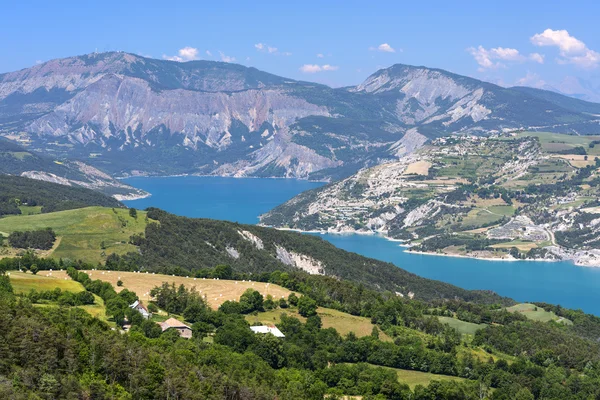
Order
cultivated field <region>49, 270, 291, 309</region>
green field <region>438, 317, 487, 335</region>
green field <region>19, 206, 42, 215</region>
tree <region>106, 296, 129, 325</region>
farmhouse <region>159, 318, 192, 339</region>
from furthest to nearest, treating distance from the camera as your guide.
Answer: green field <region>19, 206, 42, 215</region>, green field <region>438, 317, 487, 335</region>, cultivated field <region>49, 270, 291, 309</region>, farmhouse <region>159, 318, 192, 339</region>, tree <region>106, 296, 129, 325</region>

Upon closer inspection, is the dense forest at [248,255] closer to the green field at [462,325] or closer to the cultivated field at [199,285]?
the cultivated field at [199,285]

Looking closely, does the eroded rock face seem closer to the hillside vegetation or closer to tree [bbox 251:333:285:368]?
the hillside vegetation

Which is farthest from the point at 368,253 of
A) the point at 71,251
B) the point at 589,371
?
the point at 589,371

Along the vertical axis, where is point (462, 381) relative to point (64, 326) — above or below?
below

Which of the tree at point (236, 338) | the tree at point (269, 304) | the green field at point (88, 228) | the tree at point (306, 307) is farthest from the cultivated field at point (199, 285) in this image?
the green field at point (88, 228)

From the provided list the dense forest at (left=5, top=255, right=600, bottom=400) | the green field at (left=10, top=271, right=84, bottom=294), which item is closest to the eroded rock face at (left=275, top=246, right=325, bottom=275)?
the dense forest at (left=5, top=255, right=600, bottom=400)

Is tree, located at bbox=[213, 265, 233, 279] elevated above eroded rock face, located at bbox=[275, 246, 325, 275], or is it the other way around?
tree, located at bbox=[213, 265, 233, 279]

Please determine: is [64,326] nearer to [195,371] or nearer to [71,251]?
[195,371]
